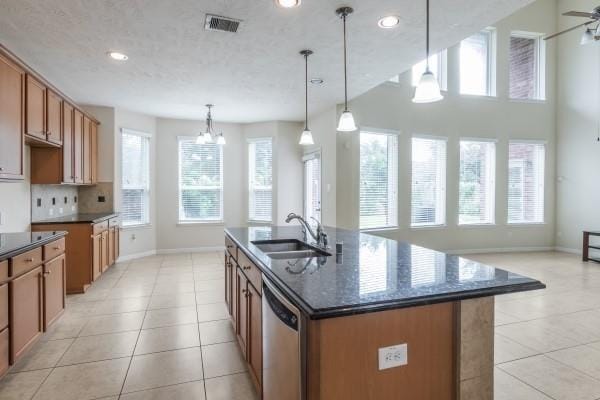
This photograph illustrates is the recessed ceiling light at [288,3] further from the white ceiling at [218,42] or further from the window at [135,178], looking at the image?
the window at [135,178]

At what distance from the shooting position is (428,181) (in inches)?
259

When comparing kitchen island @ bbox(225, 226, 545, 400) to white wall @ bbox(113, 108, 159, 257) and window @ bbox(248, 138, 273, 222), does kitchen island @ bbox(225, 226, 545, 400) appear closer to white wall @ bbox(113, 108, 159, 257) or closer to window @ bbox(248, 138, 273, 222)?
white wall @ bbox(113, 108, 159, 257)

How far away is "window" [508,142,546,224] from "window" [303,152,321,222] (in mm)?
4355

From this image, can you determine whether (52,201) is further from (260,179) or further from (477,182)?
(477,182)

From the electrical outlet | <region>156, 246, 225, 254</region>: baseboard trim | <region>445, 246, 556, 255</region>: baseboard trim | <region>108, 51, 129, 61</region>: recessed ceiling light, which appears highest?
<region>108, 51, 129, 61</region>: recessed ceiling light

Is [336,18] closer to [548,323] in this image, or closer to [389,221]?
[548,323]

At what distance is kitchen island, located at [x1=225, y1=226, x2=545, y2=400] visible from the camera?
3.97 ft

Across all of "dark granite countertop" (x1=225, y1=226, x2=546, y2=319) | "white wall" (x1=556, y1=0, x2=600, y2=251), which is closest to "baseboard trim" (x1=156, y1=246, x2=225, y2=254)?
"dark granite countertop" (x1=225, y1=226, x2=546, y2=319)

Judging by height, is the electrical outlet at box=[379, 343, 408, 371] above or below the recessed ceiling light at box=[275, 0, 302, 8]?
below

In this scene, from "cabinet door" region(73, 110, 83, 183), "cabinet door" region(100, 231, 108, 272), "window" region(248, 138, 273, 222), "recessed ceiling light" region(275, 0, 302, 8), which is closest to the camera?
"recessed ceiling light" region(275, 0, 302, 8)

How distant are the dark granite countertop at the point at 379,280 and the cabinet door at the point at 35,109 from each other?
2.70 m

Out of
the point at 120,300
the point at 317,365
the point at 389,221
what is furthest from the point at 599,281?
the point at 120,300

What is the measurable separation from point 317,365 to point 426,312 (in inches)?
19.9

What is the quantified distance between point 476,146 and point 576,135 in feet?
6.86
